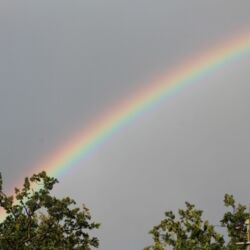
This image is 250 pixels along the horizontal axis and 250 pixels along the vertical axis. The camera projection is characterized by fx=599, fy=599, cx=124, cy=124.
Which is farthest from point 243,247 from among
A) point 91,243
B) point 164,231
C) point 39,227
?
point 39,227

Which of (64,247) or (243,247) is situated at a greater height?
(64,247)

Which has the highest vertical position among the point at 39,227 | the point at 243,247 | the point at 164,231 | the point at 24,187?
the point at 24,187

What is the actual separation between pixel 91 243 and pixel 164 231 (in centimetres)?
556

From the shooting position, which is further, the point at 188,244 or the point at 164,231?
the point at 164,231

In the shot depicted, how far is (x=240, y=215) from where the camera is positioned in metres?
34.3

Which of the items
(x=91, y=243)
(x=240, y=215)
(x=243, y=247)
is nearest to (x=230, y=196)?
(x=240, y=215)

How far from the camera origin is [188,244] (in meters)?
31.7

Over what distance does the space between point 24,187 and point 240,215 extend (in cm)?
1328

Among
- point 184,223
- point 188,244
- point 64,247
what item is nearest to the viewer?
point 188,244

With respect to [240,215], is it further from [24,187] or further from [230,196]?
[24,187]

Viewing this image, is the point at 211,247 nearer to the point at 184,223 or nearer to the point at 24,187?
the point at 184,223

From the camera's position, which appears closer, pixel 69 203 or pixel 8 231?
pixel 8 231

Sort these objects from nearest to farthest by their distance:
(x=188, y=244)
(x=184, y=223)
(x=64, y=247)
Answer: (x=188, y=244), (x=184, y=223), (x=64, y=247)

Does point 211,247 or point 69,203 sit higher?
point 69,203
